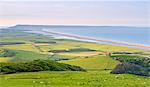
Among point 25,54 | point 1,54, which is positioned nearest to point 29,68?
point 1,54

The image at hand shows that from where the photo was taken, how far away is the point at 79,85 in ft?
63.0

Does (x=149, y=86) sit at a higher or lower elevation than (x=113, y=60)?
higher

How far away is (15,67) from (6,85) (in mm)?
12895

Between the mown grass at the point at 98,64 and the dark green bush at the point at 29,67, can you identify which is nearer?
the dark green bush at the point at 29,67

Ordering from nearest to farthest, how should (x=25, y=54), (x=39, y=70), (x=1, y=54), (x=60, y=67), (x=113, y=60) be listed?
1. (x=39, y=70)
2. (x=60, y=67)
3. (x=113, y=60)
4. (x=1, y=54)
5. (x=25, y=54)

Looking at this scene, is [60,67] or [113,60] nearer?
[60,67]

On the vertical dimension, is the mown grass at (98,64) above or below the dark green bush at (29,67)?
below

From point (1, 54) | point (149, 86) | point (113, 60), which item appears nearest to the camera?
point (149, 86)

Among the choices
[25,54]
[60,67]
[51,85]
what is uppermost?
[51,85]

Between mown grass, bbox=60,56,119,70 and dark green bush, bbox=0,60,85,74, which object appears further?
mown grass, bbox=60,56,119,70

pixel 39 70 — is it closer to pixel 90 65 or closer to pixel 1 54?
pixel 90 65

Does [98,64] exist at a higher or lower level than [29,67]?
lower

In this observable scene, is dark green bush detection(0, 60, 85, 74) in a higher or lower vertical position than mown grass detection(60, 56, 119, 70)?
higher

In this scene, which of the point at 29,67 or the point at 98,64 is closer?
the point at 29,67
